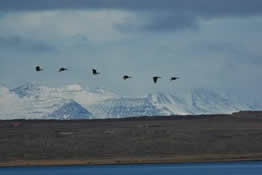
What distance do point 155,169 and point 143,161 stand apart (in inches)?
506

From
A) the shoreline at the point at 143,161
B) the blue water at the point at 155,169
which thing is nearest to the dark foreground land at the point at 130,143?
the shoreline at the point at 143,161

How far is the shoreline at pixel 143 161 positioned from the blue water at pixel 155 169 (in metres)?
3.38

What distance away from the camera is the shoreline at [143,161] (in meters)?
122

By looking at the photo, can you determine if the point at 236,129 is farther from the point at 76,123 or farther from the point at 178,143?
the point at 76,123

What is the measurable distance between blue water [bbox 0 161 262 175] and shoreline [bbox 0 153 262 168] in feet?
11.1

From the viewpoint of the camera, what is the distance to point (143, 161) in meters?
123

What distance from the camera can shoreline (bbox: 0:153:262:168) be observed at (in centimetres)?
12225

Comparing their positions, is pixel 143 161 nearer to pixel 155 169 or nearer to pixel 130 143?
pixel 130 143

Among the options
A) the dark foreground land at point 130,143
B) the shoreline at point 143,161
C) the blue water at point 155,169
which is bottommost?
the blue water at point 155,169

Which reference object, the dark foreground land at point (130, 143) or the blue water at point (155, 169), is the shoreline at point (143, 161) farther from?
the blue water at point (155, 169)

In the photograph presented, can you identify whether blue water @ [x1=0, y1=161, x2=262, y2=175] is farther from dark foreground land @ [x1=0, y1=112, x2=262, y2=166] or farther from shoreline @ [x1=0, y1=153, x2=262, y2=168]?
dark foreground land @ [x1=0, y1=112, x2=262, y2=166]

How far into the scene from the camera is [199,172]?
334 feet

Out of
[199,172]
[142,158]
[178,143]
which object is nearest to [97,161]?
[142,158]

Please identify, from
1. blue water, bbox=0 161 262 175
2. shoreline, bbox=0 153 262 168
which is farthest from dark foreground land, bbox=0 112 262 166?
blue water, bbox=0 161 262 175
